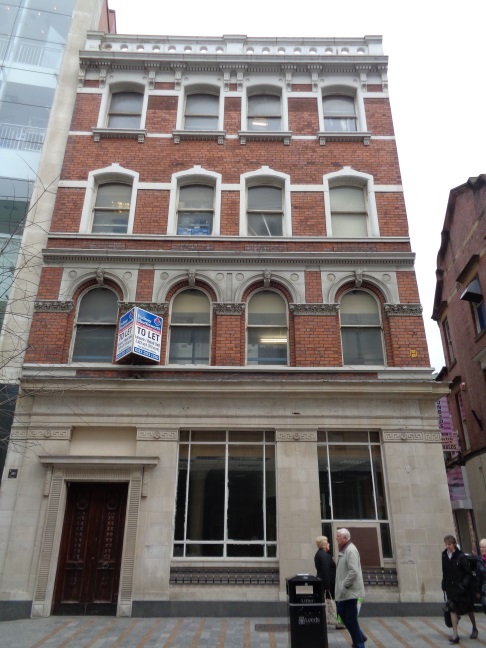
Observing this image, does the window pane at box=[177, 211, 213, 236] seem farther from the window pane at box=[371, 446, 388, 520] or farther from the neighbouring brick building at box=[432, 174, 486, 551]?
the neighbouring brick building at box=[432, 174, 486, 551]

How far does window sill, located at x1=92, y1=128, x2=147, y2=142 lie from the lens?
566 inches

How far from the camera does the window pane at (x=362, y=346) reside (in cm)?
1203

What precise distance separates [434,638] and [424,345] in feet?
20.7

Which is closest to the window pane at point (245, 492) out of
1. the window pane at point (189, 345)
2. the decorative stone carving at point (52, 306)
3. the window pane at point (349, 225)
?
the window pane at point (189, 345)

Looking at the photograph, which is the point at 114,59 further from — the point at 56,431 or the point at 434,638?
the point at 434,638

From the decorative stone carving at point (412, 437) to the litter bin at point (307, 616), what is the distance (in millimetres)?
4730

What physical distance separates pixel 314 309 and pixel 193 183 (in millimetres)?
5426

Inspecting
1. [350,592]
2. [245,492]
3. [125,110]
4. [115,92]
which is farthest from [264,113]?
[350,592]

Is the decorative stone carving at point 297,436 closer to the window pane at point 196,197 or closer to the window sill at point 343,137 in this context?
the window pane at point 196,197

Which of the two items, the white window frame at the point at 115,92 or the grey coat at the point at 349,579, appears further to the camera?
the white window frame at the point at 115,92

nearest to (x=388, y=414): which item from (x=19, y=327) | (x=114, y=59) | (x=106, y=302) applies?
(x=106, y=302)

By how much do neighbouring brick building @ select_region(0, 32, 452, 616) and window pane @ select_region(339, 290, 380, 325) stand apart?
0.17 feet

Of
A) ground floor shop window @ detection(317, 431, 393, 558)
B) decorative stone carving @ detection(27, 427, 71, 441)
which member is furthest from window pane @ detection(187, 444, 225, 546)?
decorative stone carving @ detection(27, 427, 71, 441)

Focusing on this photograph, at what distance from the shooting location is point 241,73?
51.0 ft
